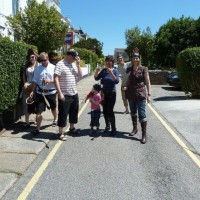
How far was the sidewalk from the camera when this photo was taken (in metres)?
6.09

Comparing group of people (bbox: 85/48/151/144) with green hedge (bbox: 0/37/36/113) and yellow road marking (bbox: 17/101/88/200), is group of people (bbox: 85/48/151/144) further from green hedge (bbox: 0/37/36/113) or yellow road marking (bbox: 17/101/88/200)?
green hedge (bbox: 0/37/36/113)

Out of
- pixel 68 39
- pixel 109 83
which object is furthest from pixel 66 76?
pixel 68 39

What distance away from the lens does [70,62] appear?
27.8 ft

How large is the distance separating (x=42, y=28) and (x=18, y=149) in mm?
18164

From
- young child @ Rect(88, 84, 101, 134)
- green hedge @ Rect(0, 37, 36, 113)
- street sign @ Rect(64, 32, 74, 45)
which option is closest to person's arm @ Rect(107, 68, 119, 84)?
young child @ Rect(88, 84, 101, 134)

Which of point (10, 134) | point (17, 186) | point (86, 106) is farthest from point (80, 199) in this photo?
point (86, 106)

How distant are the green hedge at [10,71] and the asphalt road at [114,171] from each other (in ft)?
5.37

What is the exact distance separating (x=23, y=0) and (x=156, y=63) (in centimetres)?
2287

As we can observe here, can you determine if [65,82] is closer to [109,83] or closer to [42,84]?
[42,84]

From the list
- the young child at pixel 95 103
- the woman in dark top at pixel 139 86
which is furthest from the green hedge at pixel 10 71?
the woman in dark top at pixel 139 86

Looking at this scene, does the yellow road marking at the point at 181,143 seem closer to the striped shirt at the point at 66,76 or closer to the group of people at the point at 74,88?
the group of people at the point at 74,88

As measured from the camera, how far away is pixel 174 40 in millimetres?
49375

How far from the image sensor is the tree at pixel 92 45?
260ft

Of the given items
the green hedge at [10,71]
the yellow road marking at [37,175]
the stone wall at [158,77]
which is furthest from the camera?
the stone wall at [158,77]
